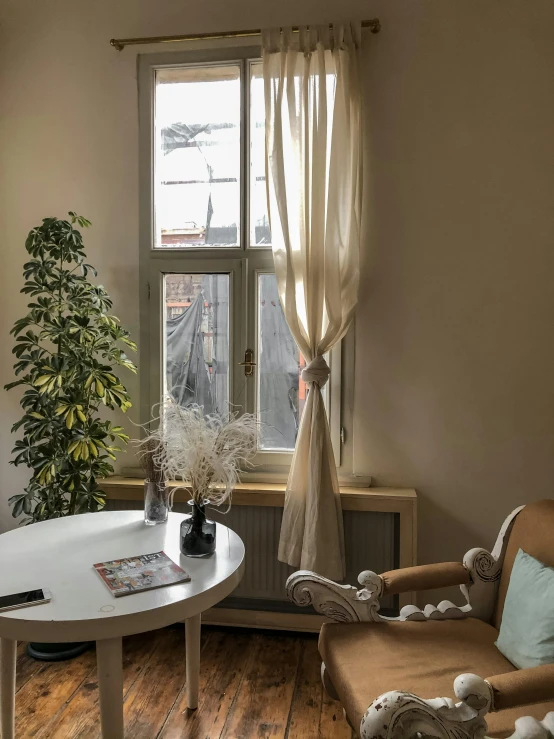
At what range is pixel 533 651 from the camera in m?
1.48

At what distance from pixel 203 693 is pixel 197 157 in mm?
2317

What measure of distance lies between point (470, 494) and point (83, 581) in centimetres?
167

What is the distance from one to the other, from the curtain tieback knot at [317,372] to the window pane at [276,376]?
0.64 feet

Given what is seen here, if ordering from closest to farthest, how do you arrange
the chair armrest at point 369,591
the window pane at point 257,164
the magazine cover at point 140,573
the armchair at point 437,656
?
the armchair at point 437,656 < the magazine cover at point 140,573 < the chair armrest at point 369,591 < the window pane at point 257,164

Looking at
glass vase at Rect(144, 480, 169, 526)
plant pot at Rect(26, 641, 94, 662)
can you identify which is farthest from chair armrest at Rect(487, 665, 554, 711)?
plant pot at Rect(26, 641, 94, 662)

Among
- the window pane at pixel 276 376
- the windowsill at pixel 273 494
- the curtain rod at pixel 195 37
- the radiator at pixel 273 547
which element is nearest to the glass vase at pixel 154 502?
the windowsill at pixel 273 494

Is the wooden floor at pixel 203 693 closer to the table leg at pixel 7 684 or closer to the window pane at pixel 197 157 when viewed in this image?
the table leg at pixel 7 684

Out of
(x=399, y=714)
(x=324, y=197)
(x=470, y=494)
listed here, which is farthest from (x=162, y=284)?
(x=399, y=714)

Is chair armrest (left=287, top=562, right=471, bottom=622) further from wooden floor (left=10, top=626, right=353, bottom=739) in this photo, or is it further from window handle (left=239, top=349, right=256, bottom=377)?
window handle (left=239, top=349, right=256, bottom=377)

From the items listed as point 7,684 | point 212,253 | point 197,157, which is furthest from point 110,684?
point 197,157

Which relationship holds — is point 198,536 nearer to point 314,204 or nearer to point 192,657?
point 192,657

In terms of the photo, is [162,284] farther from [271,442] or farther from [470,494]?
[470,494]

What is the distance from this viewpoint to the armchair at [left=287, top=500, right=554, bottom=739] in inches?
47.9

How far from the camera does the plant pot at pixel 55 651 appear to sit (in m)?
2.35
